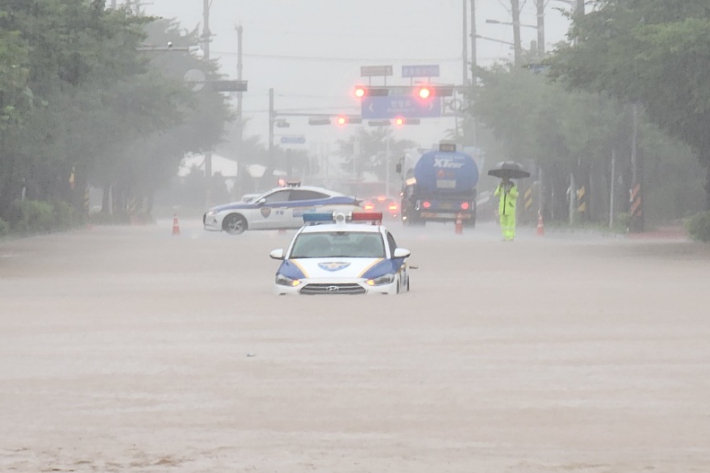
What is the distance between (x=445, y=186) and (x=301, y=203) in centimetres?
1364

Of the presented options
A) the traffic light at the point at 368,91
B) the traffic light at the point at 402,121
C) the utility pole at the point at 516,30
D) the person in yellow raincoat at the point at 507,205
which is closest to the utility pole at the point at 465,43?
the traffic light at the point at 402,121

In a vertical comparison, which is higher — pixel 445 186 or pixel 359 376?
pixel 445 186

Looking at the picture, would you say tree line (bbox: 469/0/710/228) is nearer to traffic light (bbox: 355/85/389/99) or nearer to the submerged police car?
traffic light (bbox: 355/85/389/99)

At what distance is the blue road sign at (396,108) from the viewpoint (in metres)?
107

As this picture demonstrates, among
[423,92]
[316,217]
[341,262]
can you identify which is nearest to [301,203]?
[423,92]

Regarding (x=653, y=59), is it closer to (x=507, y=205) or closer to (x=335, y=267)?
(x=507, y=205)

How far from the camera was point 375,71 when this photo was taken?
11619cm

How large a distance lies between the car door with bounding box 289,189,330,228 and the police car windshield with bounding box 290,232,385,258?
28997mm

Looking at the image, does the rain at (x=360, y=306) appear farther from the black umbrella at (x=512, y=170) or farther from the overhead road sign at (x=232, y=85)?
the overhead road sign at (x=232, y=85)

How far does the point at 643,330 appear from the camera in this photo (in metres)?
20.0

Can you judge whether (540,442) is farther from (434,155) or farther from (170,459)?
(434,155)

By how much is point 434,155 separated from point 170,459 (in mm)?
59427

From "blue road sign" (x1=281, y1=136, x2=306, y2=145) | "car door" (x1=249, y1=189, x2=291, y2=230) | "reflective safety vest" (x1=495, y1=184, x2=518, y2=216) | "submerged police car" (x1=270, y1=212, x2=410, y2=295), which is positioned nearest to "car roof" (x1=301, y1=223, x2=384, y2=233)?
"submerged police car" (x1=270, y1=212, x2=410, y2=295)

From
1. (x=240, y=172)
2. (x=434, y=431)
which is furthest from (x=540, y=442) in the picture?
(x=240, y=172)
